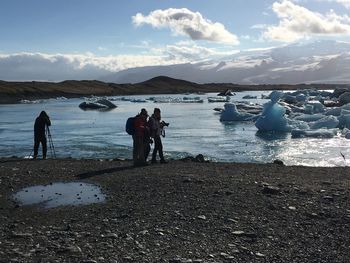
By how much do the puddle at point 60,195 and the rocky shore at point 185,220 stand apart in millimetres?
216

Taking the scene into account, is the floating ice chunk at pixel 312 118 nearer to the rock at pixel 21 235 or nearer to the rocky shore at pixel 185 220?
the rocky shore at pixel 185 220

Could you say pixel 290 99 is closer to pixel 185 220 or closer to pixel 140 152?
pixel 140 152

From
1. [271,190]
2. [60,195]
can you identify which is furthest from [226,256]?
[60,195]

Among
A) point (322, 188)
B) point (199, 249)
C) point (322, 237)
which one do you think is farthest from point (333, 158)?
point (199, 249)

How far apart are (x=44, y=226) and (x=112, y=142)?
14.0m

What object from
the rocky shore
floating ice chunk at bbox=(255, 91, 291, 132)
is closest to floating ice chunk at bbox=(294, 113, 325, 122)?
floating ice chunk at bbox=(255, 91, 291, 132)

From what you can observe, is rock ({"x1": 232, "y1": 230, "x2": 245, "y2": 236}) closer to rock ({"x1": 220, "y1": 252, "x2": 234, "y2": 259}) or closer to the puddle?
rock ({"x1": 220, "y1": 252, "x2": 234, "y2": 259})

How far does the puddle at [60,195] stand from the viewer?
8.74 meters

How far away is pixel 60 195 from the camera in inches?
366

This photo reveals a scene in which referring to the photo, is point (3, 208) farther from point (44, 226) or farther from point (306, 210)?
point (306, 210)

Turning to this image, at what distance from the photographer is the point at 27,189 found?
9.91m

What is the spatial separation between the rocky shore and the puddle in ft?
0.71

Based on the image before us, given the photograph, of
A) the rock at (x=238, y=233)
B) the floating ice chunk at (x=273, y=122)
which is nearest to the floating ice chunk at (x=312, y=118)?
the floating ice chunk at (x=273, y=122)

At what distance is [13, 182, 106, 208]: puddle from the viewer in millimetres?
8742
